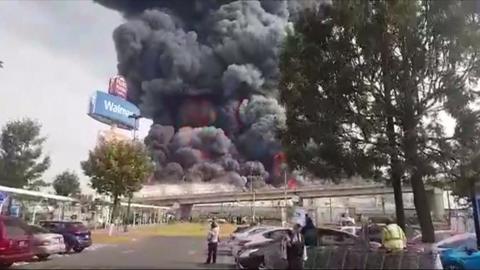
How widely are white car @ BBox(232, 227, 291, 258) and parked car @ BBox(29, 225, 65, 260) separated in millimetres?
4477

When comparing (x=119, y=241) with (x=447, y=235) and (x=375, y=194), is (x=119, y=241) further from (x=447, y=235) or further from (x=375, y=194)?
(x=447, y=235)

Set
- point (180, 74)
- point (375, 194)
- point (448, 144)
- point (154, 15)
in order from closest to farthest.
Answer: point (448, 144) → point (375, 194) → point (154, 15) → point (180, 74)

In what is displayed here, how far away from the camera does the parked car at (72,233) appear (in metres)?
15.4

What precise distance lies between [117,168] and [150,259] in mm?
9276

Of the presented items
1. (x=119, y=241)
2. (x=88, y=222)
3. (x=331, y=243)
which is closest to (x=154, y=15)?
(x=88, y=222)

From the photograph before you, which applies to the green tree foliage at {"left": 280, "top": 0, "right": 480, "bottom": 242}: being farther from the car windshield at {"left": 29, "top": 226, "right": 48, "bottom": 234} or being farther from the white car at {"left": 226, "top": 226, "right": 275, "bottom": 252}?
the car windshield at {"left": 29, "top": 226, "right": 48, "bottom": 234}

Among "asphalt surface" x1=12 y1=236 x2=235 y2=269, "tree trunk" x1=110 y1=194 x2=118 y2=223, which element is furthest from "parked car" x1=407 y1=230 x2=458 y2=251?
"tree trunk" x1=110 y1=194 x2=118 y2=223

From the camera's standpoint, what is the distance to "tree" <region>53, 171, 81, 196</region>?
16.3 metres

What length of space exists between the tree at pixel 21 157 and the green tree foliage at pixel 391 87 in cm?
803

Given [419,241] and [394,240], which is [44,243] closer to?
[394,240]

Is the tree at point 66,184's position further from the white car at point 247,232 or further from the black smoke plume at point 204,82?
the white car at point 247,232

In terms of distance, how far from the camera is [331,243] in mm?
11773

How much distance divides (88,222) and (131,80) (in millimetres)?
6238

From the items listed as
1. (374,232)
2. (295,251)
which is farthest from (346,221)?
(295,251)
